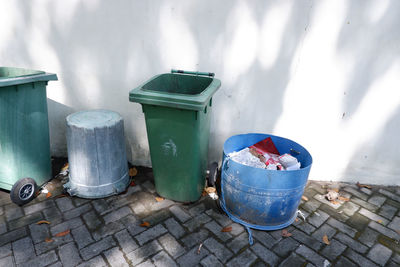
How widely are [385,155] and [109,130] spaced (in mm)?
3737

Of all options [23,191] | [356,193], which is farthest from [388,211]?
[23,191]

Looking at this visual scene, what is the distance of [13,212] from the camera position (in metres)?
3.02

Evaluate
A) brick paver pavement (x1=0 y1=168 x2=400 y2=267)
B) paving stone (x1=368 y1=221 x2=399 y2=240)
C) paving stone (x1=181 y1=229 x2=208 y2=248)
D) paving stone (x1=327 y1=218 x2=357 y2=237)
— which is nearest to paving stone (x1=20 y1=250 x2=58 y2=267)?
brick paver pavement (x1=0 y1=168 x2=400 y2=267)

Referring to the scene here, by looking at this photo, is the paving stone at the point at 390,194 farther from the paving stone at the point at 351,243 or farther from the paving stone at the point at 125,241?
the paving stone at the point at 125,241

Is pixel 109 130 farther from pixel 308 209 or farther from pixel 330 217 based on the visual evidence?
pixel 330 217

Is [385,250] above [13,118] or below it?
below

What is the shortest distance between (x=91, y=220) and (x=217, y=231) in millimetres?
1393

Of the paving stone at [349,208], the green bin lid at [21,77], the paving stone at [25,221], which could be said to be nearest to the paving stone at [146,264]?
the paving stone at [25,221]

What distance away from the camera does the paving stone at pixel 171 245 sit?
2621 mm

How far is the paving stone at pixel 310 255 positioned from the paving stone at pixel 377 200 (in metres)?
1.44

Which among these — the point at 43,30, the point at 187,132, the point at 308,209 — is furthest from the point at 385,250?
the point at 43,30

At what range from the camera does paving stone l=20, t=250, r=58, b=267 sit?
242cm

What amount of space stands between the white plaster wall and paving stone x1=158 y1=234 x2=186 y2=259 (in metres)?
1.44

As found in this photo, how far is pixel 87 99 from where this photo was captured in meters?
3.84
